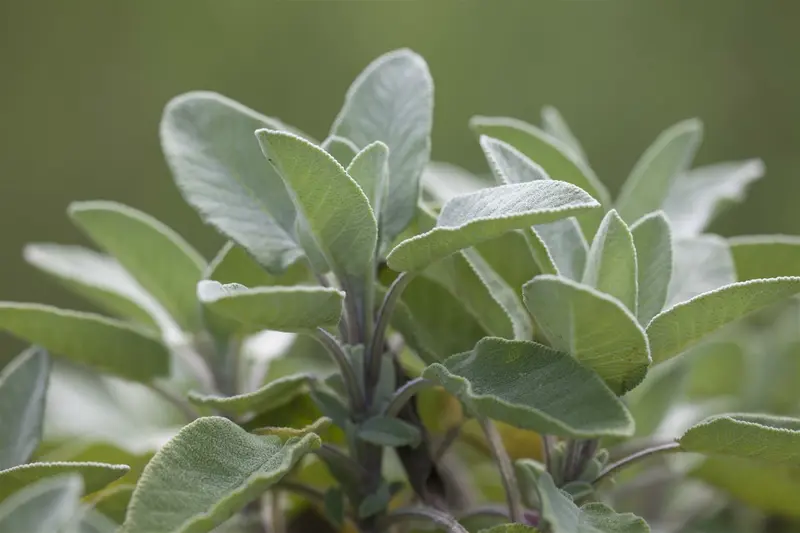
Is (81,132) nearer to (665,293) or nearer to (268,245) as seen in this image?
(268,245)

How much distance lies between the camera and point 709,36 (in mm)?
1501

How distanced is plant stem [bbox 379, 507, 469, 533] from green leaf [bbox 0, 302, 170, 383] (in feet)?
0.59

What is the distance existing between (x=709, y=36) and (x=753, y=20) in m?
0.08

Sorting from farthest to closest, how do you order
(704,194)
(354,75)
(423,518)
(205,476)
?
(354,75) < (704,194) < (423,518) < (205,476)

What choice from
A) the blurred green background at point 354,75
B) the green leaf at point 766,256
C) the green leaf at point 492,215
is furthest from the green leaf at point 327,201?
the blurred green background at point 354,75

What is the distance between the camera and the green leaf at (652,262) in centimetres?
42

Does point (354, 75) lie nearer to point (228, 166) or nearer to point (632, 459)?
point (228, 166)

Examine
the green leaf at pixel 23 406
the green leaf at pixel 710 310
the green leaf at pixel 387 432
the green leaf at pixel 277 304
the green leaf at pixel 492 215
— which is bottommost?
the green leaf at pixel 387 432

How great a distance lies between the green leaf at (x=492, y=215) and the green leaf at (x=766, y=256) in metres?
0.21

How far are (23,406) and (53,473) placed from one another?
0.09m

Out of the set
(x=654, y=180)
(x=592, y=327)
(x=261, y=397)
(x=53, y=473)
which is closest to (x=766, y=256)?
(x=654, y=180)

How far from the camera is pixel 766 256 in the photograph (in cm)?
49

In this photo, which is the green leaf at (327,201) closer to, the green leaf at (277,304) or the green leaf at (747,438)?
the green leaf at (277,304)

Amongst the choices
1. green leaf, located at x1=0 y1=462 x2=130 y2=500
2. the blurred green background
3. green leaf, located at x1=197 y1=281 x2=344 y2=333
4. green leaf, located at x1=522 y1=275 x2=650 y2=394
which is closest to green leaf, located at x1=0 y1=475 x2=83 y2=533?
green leaf, located at x1=0 y1=462 x2=130 y2=500
